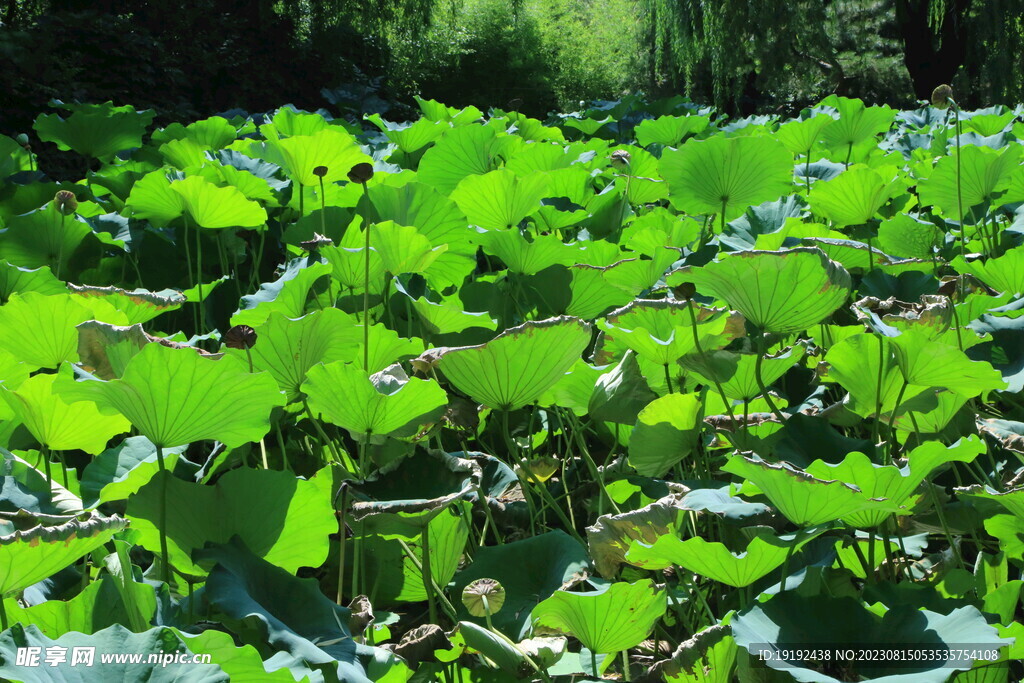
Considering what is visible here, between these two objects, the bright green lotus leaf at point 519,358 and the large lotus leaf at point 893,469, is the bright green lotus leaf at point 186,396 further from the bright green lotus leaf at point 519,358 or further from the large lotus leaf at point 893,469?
the large lotus leaf at point 893,469

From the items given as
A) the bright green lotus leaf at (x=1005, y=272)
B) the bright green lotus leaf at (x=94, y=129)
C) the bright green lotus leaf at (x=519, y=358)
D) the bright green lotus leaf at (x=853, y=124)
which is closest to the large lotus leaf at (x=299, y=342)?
the bright green lotus leaf at (x=519, y=358)

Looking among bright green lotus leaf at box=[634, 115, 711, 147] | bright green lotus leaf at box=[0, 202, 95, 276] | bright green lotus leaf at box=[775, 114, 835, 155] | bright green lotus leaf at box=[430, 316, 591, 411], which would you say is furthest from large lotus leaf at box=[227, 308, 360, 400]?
bright green lotus leaf at box=[634, 115, 711, 147]

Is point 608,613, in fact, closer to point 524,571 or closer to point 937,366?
point 524,571

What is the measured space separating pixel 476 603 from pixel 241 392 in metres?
0.27

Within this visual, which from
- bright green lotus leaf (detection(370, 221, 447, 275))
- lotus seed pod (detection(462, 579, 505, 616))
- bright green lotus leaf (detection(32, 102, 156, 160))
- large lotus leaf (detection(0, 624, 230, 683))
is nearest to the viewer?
large lotus leaf (detection(0, 624, 230, 683))

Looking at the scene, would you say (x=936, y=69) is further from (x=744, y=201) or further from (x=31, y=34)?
(x=744, y=201)

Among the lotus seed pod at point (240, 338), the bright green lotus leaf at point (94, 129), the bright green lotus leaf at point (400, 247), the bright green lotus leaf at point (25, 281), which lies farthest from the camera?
the bright green lotus leaf at point (94, 129)

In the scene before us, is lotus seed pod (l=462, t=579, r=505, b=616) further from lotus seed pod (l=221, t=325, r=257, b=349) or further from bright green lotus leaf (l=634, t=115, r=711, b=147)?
bright green lotus leaf (l=634, t=115, r=711, b=147)

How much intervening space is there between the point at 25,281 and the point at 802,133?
1632 millimetres

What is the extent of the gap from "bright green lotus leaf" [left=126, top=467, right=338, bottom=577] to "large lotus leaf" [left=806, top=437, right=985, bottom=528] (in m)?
0.42

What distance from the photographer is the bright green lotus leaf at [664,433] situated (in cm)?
87

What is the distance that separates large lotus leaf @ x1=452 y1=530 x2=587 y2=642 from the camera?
0.81 m

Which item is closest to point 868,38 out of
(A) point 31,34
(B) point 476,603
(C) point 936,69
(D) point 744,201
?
(C) point 936,69

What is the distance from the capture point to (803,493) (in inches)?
25.6
